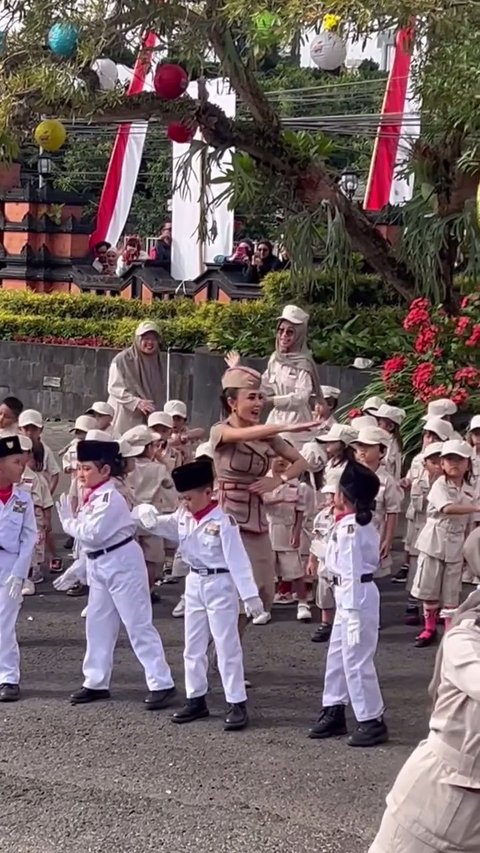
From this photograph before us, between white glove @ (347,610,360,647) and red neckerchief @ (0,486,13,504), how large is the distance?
2124 mm

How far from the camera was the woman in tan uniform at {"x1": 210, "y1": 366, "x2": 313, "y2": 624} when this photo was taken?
6.91m

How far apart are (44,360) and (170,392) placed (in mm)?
2645

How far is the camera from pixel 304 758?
6055 millimetres

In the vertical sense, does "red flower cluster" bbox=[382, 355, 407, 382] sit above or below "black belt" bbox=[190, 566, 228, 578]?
above

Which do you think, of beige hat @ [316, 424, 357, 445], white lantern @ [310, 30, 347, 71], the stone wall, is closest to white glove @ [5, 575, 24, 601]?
beige hat @ [316, 424, 357, 445]

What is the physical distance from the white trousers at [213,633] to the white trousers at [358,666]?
50cm

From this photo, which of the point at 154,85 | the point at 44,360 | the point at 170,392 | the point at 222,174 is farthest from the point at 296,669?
the point at 44,360

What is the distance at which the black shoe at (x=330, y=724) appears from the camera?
20.8 feet

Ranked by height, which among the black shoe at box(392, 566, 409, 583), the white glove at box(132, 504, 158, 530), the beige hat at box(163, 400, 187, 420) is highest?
the beige hat at box(163, 400, 187, 420)

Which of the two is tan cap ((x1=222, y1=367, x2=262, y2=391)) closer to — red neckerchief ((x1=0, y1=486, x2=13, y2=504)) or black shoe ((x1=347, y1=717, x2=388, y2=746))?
red neckerchief ((x1=0, y1=486, x2=13, y2=504))

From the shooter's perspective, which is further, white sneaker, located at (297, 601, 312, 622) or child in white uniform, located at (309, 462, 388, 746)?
white sneaker, located at (297, 601, 312, 622)

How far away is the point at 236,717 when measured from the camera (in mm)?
6480

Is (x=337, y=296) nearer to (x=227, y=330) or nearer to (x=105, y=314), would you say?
(x=227, y=330)

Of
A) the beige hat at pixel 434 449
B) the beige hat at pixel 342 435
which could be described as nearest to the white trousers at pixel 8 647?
the beige hat at pixel 342 435
